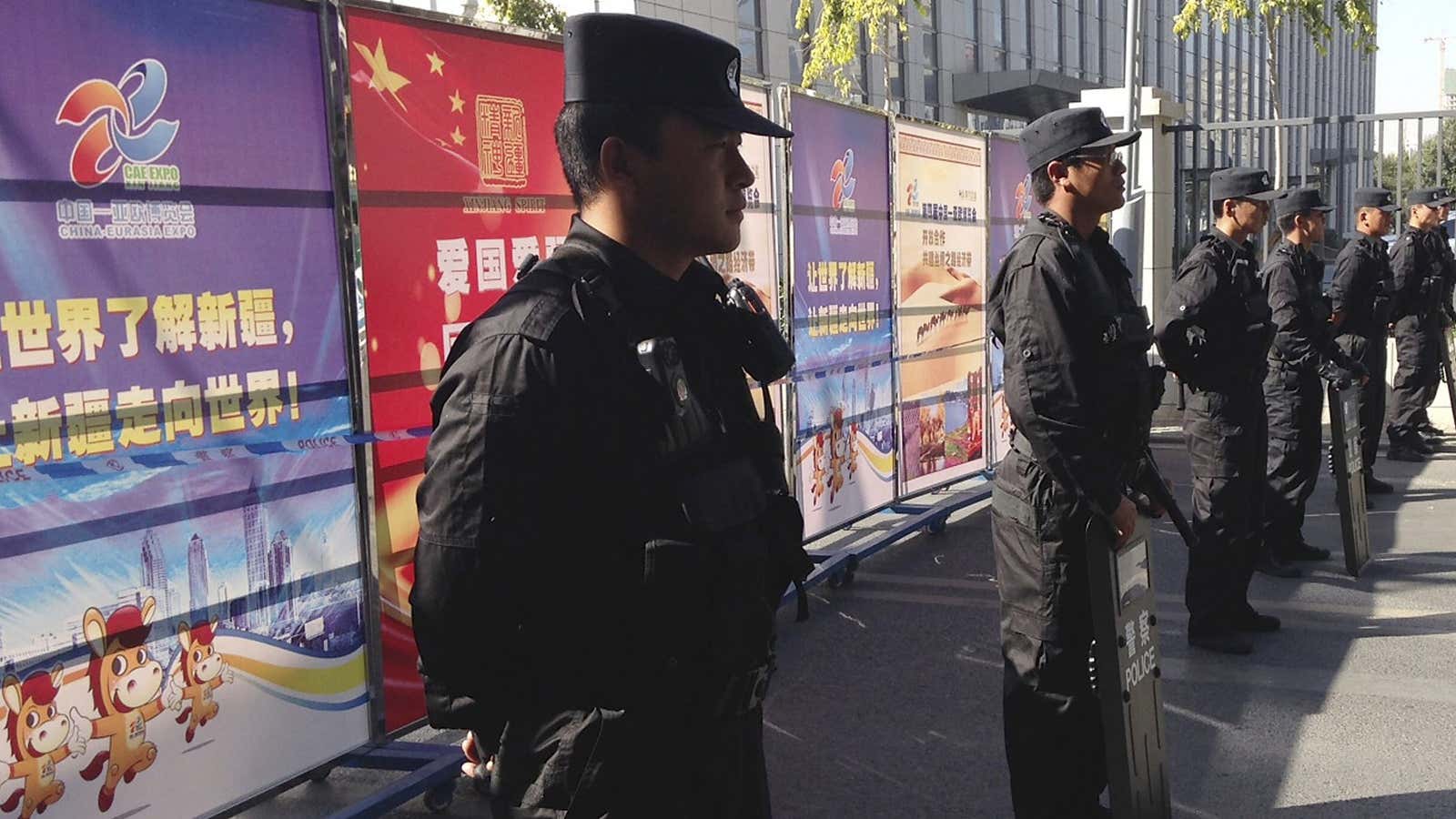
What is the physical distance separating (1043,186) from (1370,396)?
6.01m

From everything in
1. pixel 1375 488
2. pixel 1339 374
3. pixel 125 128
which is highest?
pixel 125 128

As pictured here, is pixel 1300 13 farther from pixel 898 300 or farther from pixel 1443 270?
pixel 898 300

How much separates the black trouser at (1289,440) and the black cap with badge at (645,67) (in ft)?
17.7

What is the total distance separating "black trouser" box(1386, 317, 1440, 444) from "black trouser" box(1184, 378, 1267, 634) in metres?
5.58

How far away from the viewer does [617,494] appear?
1700 millimetres

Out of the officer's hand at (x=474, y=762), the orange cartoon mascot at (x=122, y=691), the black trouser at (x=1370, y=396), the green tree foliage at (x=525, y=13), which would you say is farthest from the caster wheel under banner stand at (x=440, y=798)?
the green tree foliage at (x=525, y=13)

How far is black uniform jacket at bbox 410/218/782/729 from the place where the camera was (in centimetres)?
164

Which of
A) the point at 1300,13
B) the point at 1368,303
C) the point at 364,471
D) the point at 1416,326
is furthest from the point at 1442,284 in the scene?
the point at 364,471

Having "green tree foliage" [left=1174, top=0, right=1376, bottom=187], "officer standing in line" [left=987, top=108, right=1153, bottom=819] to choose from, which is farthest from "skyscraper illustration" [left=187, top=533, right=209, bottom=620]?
"green tree foliage" [left=1174, top=0, right=1376, bottom=187]

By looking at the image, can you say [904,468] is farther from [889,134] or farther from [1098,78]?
[1098,78]

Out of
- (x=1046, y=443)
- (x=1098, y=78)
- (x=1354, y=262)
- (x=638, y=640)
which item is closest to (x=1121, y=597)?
(x=1046, y=443)

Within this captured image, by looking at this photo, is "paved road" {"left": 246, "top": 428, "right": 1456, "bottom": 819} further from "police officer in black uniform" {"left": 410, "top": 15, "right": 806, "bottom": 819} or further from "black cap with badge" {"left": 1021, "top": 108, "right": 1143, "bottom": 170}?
"police officer in black uniform" {"left": 410, "top": 15, "right": 806, "bottom": 819}

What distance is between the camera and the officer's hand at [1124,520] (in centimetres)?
335

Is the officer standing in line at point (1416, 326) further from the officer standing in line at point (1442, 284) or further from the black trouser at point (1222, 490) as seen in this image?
the black trouser at point (1222, 490)
